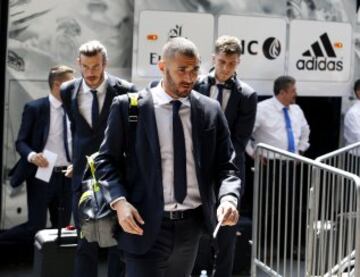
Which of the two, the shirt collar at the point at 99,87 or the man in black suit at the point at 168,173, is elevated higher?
the shirt collar at the point at 99,87

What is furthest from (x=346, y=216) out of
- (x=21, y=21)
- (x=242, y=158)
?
(x=21, y=21)

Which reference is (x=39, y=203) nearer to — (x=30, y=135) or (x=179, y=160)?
(x=30, y=135)

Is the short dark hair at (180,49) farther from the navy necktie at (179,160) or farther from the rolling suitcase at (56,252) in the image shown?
the rolling suitcase at (56,252)

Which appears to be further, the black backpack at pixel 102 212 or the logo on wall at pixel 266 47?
the logo on wall at pixel 266 47

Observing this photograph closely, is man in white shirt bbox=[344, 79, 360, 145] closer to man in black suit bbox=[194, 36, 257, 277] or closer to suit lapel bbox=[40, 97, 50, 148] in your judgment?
man in black suit bbox=[194, 36, 257, 277]

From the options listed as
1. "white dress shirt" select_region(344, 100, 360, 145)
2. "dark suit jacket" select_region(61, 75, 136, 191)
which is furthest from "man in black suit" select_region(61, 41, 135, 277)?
"white dress shirt" select_region(344, 100, 360, 145)

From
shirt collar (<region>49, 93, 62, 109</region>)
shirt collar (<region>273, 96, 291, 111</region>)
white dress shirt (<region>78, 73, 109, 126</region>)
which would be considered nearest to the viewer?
white dress shirt (<region>78, 73, 109, 126</region>)

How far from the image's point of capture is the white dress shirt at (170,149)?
3598 millimetres

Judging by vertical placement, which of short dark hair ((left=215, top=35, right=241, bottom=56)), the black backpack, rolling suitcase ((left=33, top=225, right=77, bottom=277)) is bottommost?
rolling suitcase ((left=33, top=225, right=77, bottom=277))

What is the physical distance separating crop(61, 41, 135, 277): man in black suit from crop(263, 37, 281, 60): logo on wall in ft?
7.34

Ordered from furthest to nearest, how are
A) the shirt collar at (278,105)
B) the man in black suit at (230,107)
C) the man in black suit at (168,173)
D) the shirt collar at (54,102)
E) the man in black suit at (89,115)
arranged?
the shirt collar at (278,105) < the shirt collar at (54,102) < the man in black suit at (230,107) < the man in black suit at (89,115) < the man in black suit at (168,173)

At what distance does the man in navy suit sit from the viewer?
607 cm

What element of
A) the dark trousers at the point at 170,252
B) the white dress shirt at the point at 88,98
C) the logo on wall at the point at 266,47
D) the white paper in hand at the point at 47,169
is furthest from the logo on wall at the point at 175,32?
the dark trousers at the point at 170,252

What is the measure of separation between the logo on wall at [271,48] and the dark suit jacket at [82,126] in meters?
2.18
